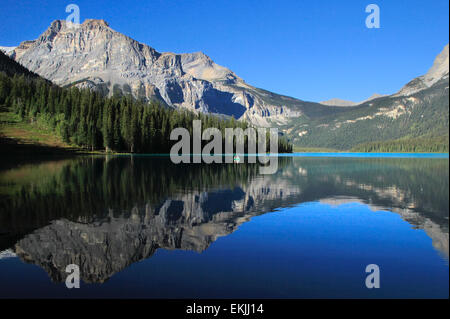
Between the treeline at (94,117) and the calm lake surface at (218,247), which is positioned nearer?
the calm lake surface at (218,247)

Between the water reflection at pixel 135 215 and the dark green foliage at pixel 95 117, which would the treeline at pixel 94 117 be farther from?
the water reflection at pixel 135 215

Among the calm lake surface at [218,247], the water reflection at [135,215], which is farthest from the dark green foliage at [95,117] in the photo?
the calm lake surface at [218,247]

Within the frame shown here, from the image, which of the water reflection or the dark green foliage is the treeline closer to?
the dark green foliage

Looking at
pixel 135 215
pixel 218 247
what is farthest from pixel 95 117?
pixel 218 247

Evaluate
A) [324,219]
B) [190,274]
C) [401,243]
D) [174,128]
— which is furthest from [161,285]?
[174,128]

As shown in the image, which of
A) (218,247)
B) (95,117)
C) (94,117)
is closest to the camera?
(218,247)

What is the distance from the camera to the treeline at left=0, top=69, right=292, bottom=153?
146m

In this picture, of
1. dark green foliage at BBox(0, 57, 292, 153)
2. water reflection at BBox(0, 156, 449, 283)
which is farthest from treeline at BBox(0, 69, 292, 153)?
water reflection at BBox(0, 156, 449, 283)

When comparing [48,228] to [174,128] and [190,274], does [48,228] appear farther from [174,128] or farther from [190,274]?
[174,128]

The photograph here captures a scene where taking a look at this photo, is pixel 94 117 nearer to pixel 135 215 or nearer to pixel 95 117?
pixel 95 117

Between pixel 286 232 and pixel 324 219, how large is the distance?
200 inches

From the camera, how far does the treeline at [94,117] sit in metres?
146

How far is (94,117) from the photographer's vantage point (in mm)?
158875

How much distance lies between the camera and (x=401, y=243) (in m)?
16.6
